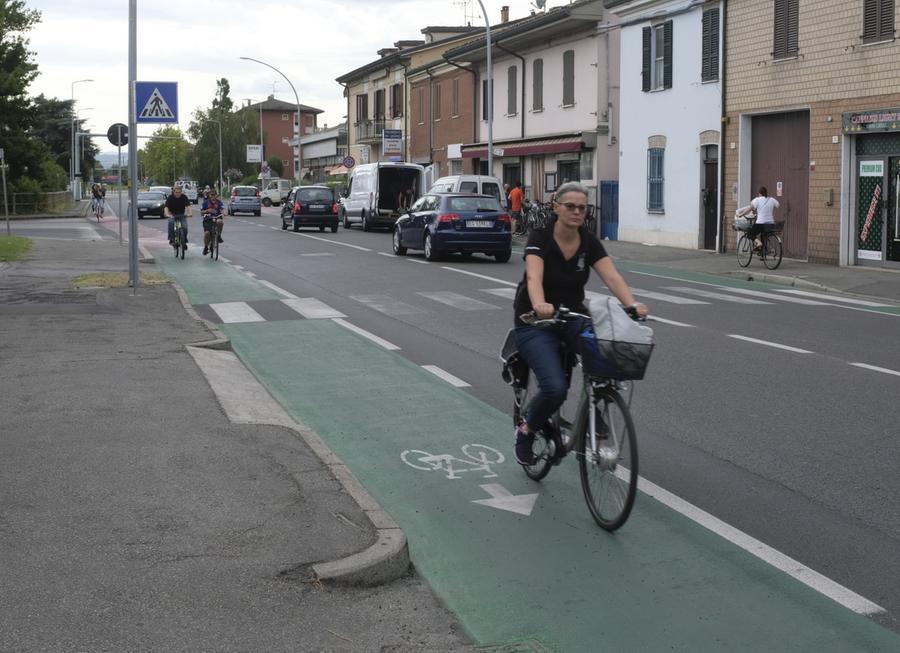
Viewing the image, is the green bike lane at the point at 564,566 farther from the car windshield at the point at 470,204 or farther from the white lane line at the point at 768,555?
the car windshield at the point at 470,204

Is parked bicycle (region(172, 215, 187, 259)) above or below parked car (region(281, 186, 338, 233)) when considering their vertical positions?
below

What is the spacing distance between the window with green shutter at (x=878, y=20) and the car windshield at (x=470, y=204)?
8.31 meters

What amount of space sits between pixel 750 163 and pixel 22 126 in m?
42.3

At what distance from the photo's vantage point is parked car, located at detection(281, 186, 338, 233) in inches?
1614

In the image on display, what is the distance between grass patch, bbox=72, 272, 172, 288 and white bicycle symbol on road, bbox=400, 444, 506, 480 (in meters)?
12.2

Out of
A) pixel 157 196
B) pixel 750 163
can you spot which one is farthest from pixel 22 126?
pixel 750 163

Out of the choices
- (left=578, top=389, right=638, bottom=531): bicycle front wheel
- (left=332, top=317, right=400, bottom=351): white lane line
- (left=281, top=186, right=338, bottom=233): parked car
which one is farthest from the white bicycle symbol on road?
(left=281, top=186, right=338, bottom=233): parked car

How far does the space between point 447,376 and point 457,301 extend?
6715mm

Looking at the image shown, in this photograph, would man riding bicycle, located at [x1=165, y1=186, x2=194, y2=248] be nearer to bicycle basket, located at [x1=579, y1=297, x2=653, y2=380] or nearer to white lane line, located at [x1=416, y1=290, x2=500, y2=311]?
white lane line, located at [x1=416, y1=290, x2=500, y2=311]

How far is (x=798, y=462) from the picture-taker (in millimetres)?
7254

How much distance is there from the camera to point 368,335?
13.8 metres

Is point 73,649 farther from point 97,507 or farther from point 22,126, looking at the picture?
point 22,126

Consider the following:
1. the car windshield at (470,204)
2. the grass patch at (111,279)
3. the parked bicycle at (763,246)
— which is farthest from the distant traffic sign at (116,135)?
the parked bicycle at (763,246)

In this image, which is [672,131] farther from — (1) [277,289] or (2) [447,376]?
(2) [447,376]
